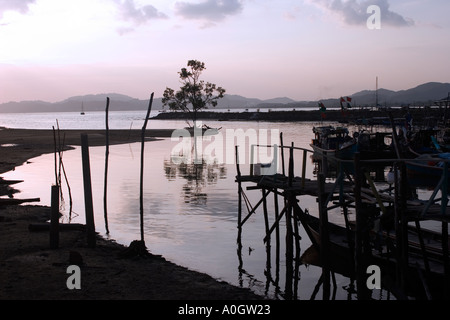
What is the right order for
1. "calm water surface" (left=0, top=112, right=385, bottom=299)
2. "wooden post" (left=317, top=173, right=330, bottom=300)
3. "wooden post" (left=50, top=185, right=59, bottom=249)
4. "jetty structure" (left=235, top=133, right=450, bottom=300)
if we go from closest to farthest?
"jetty structure" (left=235, top=133, right=450, bottom=300) → "wooden post" (left=317, top=173, right=330, bottom=300) → "wooden post" (left=50, top=185, right=59, bottom=249) → "calm water surface" (left=0, top=112, right=385, bottom=299)

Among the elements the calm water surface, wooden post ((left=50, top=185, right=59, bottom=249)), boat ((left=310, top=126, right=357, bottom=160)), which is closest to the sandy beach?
wooden post ((left=50, top=185, right=59, bottom=249))

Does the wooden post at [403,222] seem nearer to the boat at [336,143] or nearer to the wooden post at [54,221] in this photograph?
the wooden post at [54,221]

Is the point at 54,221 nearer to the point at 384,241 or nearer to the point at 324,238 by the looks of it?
the point at 324,238

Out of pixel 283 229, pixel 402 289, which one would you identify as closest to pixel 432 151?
pixel 283 229

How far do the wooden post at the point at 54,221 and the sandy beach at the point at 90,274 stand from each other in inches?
7.2

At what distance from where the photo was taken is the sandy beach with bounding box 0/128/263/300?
9.98 metres

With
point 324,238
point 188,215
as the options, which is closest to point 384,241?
point 324,238

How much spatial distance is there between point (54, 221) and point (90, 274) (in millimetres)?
2621

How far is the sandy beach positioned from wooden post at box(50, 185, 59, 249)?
0.60ft

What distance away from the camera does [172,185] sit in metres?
28.6

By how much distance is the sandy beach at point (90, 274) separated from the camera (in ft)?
32.8

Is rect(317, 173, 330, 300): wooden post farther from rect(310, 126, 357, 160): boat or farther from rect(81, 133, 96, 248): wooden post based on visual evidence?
rect(310, 126, 357, 160): boat

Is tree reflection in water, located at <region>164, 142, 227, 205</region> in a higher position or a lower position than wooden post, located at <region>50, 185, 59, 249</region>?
lower

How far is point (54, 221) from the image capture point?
13.0 m
